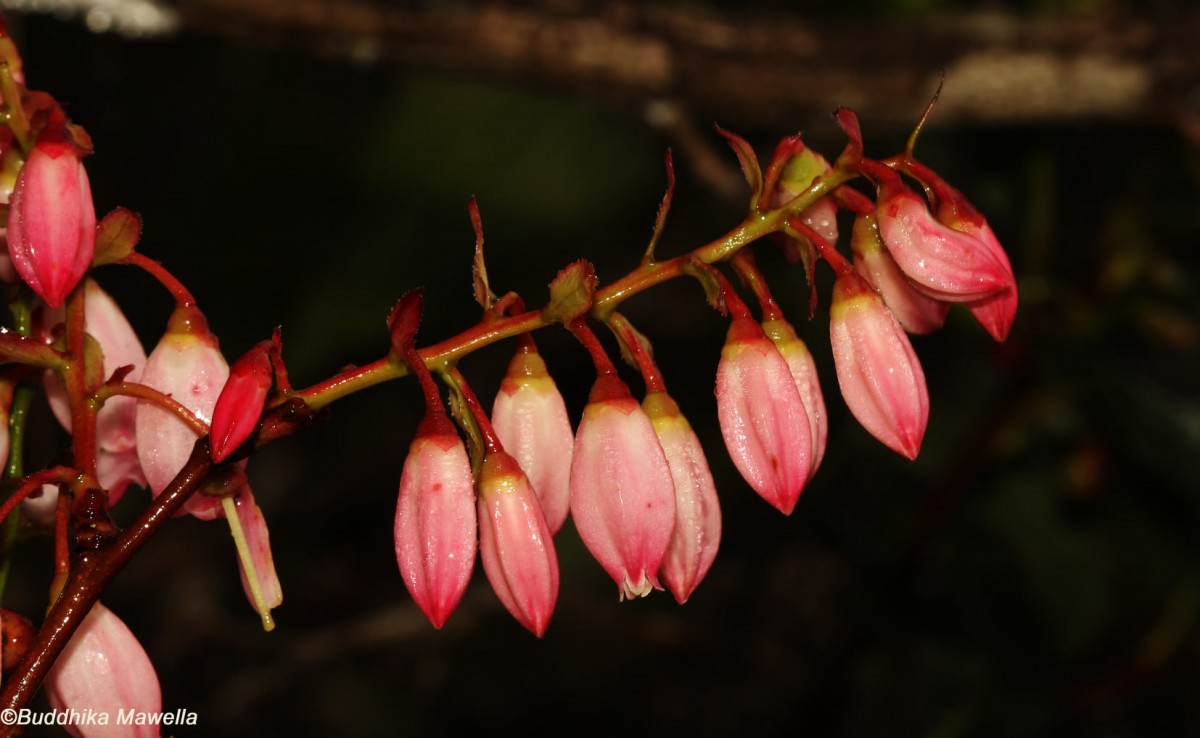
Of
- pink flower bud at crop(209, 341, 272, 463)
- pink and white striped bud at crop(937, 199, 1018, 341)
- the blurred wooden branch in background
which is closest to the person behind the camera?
pink flower bud at crop(209, 341, 272, 463)

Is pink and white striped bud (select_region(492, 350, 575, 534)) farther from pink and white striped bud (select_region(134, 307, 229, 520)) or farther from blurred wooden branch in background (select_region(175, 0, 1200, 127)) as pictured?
blurred wooden branch in background (select_region(175, 0, 1200, 127))

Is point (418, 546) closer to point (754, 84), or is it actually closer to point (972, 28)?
point (754, 84)

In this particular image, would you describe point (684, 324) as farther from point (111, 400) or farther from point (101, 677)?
point (101, 677)

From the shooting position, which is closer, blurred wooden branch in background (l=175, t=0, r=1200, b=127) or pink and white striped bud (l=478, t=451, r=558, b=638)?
pink and white striped bud (l=478, t=451, r=558, b=638)

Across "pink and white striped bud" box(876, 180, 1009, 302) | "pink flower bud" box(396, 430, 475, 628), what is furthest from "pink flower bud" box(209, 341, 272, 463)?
"pink and white striped bud" box(876, 180, 1009, 302)

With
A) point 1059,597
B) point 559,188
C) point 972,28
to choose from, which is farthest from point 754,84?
point 1059,597

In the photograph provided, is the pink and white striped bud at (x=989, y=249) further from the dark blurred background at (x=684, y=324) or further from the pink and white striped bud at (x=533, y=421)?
the dark blurred background at (x=684, y=324)
